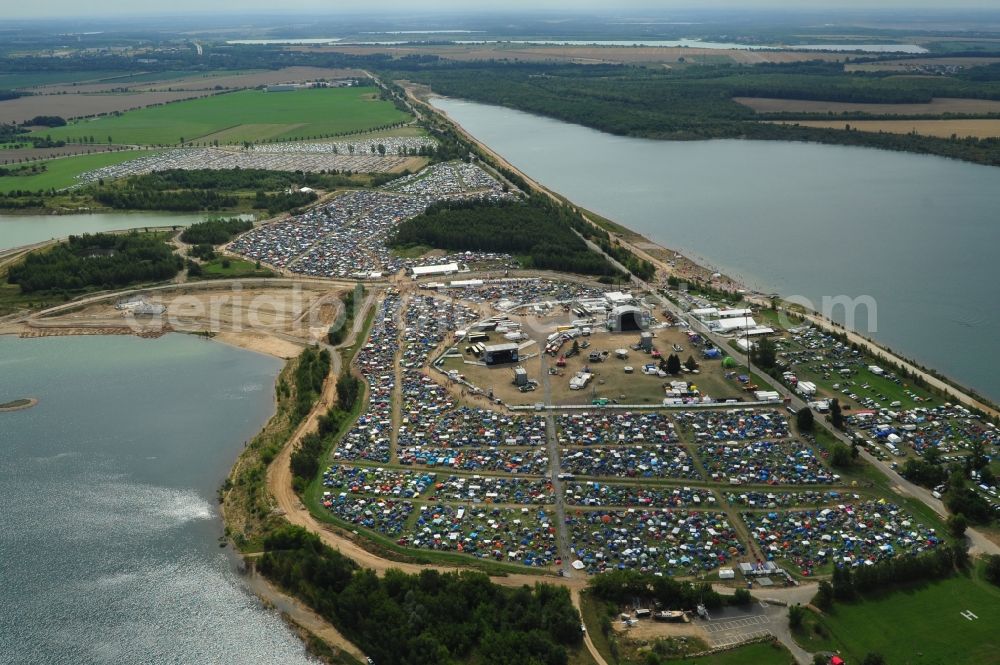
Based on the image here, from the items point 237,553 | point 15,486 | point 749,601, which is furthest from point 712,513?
point 15,486

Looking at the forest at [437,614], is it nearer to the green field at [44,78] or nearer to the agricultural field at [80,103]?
the agricultural field at [80,103]

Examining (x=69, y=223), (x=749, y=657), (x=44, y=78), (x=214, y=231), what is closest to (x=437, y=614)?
(x=749, y=657)

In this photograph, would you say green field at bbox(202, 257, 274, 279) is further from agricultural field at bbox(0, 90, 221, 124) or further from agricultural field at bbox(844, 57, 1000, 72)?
agricultural field at bbox(844, 57, 1000, 72)

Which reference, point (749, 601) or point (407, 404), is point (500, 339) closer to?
point (407, 404)

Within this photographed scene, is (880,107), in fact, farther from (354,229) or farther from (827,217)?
(354,229)

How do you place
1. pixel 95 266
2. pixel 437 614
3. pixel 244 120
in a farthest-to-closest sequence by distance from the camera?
pixel 244 120 < pixel 95 266 < pixel 437 614

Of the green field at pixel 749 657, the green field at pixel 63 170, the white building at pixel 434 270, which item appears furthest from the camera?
the green field at pixel 63 170

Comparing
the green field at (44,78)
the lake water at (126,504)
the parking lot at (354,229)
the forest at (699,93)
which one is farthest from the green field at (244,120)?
the lake water at (126,504)
